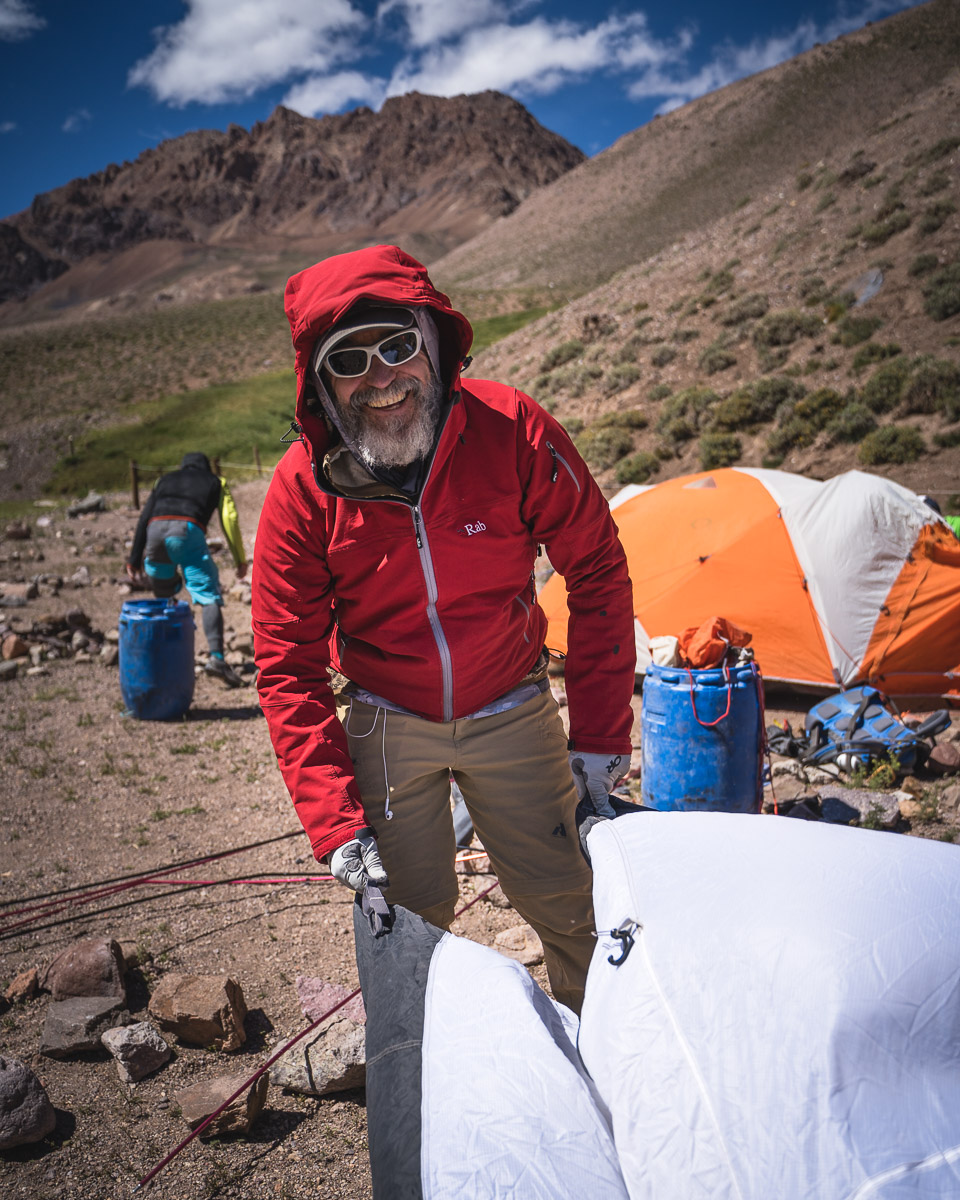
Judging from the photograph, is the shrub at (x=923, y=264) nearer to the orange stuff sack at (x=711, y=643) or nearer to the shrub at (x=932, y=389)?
the shrub at (x=932, y=389)

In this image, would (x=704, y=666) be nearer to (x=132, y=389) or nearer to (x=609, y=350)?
(x=609, y=350)

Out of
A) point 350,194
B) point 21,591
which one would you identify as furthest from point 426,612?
point 350,194

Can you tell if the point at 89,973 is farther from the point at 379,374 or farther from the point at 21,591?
the point at 21,591

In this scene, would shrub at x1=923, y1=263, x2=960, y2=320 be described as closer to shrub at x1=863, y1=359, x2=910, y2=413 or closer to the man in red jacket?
shrub at x1=863, y1=359, x2=910, y2=413

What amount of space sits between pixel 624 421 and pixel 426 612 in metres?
13.0

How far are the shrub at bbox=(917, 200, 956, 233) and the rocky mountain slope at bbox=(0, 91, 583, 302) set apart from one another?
5352 inches

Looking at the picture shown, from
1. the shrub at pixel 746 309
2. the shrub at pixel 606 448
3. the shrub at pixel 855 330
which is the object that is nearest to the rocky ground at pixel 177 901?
the shrub at pixel 606 448

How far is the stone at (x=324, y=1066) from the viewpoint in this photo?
2.60 metres

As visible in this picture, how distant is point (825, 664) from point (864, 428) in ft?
23.0

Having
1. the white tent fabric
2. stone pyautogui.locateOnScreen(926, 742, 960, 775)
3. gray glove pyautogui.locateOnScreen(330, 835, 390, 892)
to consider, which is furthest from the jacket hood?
stone pyautogui.locateOnScreen(926, 742, 960, 775)

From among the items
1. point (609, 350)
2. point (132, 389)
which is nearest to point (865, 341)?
point (609, 350)

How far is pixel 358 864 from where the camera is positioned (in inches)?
78.6

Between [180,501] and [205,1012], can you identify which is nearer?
[205,1012]

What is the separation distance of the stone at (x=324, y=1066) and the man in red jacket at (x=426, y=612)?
0.66 m
